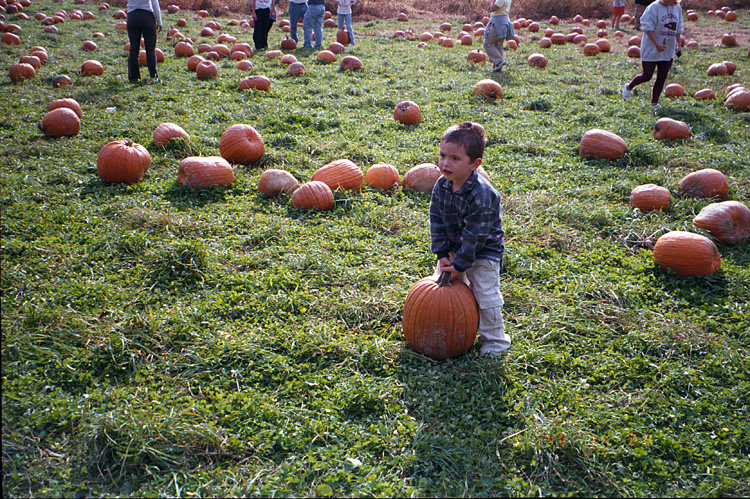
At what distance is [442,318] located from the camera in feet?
12.1

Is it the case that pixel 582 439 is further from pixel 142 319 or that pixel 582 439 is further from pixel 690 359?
pixel 142 319

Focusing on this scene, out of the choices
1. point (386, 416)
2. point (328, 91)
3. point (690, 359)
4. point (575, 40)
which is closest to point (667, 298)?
point (690, 359)

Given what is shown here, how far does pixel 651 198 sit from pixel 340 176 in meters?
3.76

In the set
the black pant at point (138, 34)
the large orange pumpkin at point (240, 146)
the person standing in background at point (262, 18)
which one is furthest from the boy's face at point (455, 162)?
the person standing in background at point (262, 18)

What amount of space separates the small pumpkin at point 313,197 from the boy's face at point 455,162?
8.76ft

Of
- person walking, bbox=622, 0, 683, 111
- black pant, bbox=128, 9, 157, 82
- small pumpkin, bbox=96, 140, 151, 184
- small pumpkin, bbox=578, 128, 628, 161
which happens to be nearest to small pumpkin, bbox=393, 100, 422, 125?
small pumpkin, bbox=578, 128, 628, 161

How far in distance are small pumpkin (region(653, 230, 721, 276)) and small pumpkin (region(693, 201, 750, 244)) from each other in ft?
1.90

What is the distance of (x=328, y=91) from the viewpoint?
1149 centimetres

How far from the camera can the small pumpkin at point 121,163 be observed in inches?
247

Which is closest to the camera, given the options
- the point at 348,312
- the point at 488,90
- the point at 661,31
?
the point at 348,312

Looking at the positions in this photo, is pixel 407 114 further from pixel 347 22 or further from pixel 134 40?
pixel 347 22

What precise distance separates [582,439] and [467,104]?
8776 millimetres

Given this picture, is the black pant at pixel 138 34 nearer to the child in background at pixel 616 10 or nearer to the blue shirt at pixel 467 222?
the blue shirt at pixel 467 222

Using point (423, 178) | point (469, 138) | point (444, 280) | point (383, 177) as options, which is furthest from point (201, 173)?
point (469, 138)
